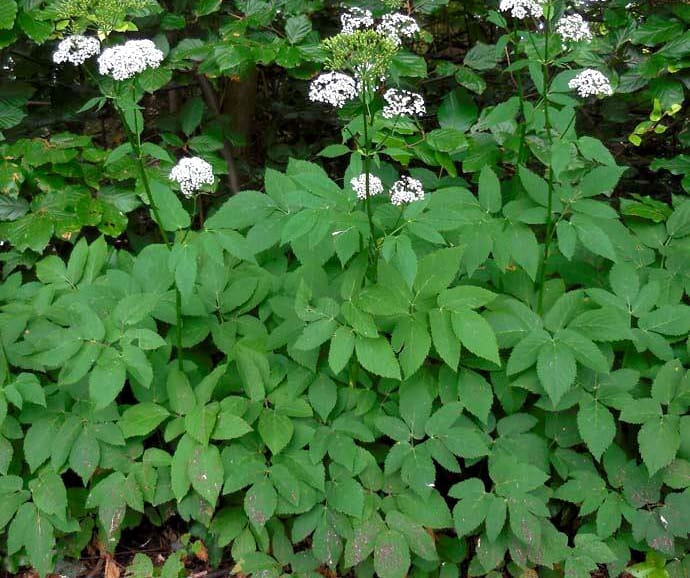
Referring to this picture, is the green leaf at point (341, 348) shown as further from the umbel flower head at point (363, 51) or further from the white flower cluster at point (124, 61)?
the white flower cluster at point (124, 61)

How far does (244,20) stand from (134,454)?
1675mm

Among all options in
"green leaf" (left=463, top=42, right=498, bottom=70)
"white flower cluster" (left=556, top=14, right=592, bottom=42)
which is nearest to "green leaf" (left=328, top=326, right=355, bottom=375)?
"white flower cluster" (left=556, top=14, right=592, bottom=42)

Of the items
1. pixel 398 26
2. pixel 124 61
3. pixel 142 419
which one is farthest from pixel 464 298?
pixel 124 61

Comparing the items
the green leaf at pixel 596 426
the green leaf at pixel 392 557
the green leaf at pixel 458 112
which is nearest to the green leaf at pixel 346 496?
the green leaf at pixel 392 557

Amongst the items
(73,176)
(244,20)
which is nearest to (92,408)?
(73,176)

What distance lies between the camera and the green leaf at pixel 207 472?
230 cm

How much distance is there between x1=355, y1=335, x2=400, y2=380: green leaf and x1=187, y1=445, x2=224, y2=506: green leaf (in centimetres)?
54

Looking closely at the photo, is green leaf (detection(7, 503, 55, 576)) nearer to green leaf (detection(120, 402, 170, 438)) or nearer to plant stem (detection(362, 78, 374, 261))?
green leaf (detection(120, 402, 170, 438))

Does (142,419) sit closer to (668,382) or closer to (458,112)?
(668,382)

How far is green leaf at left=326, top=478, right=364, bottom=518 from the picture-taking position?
2.33 metres

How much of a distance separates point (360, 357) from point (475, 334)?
36cm

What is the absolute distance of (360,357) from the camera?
2.33 meters

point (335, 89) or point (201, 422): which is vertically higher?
point (335, 89)

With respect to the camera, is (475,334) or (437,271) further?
(437,271)
